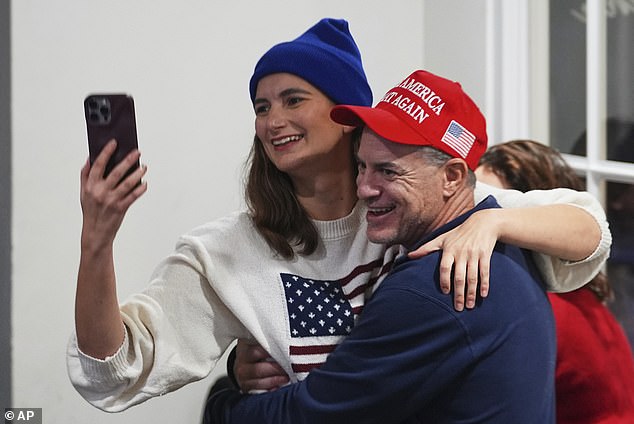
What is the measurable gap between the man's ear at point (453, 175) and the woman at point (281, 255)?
139 millimetres

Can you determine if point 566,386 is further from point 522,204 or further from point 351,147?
point 351,147

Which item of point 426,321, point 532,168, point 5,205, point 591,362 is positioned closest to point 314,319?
point 426,321

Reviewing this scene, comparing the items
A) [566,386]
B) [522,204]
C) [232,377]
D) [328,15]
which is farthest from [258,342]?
[328,15]

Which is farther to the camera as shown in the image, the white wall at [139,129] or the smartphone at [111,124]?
the white wall at [139,129]

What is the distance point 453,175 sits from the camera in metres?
1.56

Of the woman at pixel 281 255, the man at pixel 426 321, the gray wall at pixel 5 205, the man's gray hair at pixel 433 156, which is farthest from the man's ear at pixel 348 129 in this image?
the gray wall at pixel 5 205

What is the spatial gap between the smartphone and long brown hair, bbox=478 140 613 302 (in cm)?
116

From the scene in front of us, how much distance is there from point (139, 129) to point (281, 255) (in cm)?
121

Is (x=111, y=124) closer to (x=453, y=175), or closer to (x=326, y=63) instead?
(x=326, y=63)

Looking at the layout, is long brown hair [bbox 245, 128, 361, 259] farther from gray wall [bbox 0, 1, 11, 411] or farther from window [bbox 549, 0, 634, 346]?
gray wall [bbox 0, 1, 11, 411]

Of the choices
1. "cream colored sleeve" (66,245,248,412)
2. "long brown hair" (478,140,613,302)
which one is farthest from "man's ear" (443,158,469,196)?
"long brown hair" (478,140,613,302)

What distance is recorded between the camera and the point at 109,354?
1493 millimetres

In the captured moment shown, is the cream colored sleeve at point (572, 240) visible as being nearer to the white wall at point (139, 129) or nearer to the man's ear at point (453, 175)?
the man's ear at point (453, 175)

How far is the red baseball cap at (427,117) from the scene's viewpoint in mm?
1521
